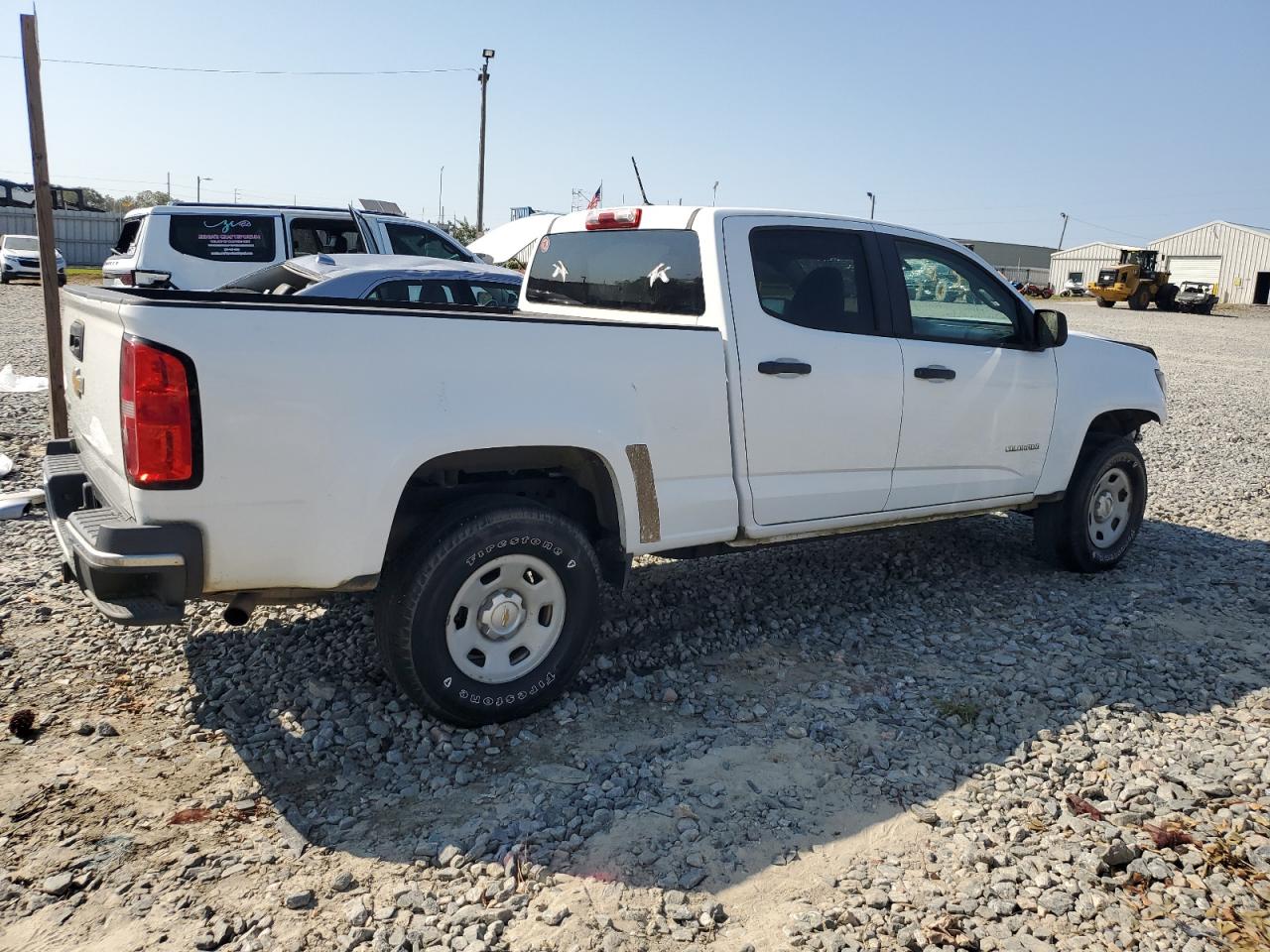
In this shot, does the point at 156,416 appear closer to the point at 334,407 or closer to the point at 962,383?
the point at 334,407

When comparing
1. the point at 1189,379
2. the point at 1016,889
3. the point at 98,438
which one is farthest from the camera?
the point at 1189,379

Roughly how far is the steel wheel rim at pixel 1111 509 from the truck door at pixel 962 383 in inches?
27.4

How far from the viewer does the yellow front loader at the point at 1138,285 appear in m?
42.0

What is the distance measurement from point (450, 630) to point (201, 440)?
3.70ft

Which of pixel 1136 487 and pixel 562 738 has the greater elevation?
pixel 1136 487

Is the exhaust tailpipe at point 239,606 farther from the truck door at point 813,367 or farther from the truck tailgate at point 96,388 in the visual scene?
the truck door at point 813,367

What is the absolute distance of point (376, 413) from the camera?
3.27m

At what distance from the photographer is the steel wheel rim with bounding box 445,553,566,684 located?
12.0ft

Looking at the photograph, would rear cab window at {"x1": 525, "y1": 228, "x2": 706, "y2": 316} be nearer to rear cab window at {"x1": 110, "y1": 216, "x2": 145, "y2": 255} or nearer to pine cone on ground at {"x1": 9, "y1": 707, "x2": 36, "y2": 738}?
pine cone on ground at {"x1": 9, "y1": 707, "x2": 36, "y2": 738}

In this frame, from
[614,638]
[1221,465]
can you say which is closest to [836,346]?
[614,638]

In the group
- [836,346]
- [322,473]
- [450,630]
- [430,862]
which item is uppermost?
[836,346]

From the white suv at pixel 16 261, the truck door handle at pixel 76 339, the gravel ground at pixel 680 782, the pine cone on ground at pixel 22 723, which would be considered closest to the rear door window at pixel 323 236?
the gravel ground at pixel 680 782

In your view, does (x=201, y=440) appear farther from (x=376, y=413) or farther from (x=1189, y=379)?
(x=1189, y=379)

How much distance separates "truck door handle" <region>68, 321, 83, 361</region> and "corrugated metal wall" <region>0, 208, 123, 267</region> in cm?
4240
